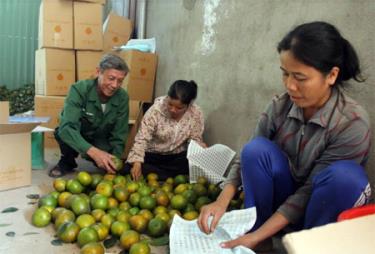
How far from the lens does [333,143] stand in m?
1.43

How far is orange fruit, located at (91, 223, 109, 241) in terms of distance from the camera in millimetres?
1654

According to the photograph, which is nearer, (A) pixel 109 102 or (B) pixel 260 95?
(B) pixel 260 95

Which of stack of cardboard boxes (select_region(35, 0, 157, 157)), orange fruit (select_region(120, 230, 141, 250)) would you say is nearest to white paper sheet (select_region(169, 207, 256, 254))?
orange fruit (select_region(120, 230, 141, 250))

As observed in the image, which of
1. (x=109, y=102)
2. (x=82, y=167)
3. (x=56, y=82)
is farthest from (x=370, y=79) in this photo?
(x=56, y=82)

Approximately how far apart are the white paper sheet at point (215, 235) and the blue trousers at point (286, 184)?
0.25m

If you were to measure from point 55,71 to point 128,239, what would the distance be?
2.96 meters

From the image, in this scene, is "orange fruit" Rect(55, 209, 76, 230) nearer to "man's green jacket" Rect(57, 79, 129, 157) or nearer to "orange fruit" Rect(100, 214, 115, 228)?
"orange fruit" Rect(100, 214, 115, 228)

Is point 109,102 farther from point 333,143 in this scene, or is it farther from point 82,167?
point 333,143

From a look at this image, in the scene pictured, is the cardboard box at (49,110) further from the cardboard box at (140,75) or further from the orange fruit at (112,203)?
the orange fruit at (112,203)

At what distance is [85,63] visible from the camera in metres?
4.26

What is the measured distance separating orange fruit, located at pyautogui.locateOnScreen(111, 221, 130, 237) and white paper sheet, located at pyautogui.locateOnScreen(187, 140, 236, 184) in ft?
2.48

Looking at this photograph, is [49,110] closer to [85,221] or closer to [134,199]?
[134,199]

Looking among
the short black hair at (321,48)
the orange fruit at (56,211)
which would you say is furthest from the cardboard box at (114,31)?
the short black hair at (321,48)

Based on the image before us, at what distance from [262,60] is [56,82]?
2518 millimetres
